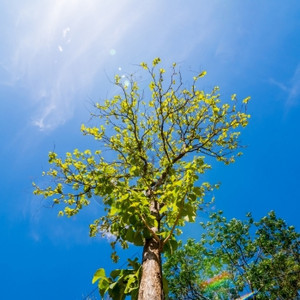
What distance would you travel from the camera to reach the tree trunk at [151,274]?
2800 millimetres

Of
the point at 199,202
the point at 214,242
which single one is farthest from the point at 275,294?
the point at 199,202

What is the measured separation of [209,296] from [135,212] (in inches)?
720

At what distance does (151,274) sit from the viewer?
305cm

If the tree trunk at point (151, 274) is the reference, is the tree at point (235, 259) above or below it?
above

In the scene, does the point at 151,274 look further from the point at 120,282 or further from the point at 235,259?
the point at 235,259

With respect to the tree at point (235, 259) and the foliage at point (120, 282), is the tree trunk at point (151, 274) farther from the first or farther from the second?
the tree at point (235, 259)

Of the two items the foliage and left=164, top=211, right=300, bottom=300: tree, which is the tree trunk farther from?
left=164, top=211, right=300, bottom=300: tree

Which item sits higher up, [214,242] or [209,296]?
[214,242]

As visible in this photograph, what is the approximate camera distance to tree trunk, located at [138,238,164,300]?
2.80 meters

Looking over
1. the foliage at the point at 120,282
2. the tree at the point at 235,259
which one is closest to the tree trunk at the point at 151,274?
the foliage at the point at 120,282

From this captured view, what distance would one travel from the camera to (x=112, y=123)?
8016 mm

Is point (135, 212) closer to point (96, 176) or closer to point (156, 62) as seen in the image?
point (96, 176)

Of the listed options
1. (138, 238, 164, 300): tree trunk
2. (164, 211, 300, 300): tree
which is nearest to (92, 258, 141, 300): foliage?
(138, 238, 164, 300): tree trunk

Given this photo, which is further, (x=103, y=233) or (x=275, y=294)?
(x=275, y=294)
